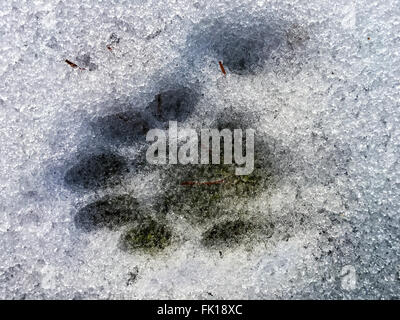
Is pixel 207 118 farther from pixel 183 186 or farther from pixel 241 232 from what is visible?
pixel 241 232

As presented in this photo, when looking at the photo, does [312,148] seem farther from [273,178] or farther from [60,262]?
[60,262]

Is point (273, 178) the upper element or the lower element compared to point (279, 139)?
lower

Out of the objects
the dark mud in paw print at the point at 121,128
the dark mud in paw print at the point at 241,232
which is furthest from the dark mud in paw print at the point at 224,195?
the dark mud in paw print at the point at 121,128

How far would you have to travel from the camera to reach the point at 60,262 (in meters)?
1.02

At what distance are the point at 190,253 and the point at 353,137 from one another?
0.67 metres

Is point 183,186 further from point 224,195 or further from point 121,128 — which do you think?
point 121,128

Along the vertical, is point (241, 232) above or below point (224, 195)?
below

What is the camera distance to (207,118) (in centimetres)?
104

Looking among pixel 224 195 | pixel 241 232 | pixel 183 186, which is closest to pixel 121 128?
pixel 183 186

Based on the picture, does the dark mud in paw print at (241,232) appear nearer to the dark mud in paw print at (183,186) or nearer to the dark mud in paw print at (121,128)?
the dark mud in paw print at (183,186)

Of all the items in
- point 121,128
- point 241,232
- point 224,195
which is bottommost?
point 241,232

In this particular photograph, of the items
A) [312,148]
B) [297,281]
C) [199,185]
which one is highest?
[312,148]

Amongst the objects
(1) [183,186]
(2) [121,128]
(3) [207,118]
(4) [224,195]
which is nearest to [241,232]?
(4) [224,195]

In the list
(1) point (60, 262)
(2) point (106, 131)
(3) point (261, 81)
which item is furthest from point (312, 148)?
(1) point (60, 262)
